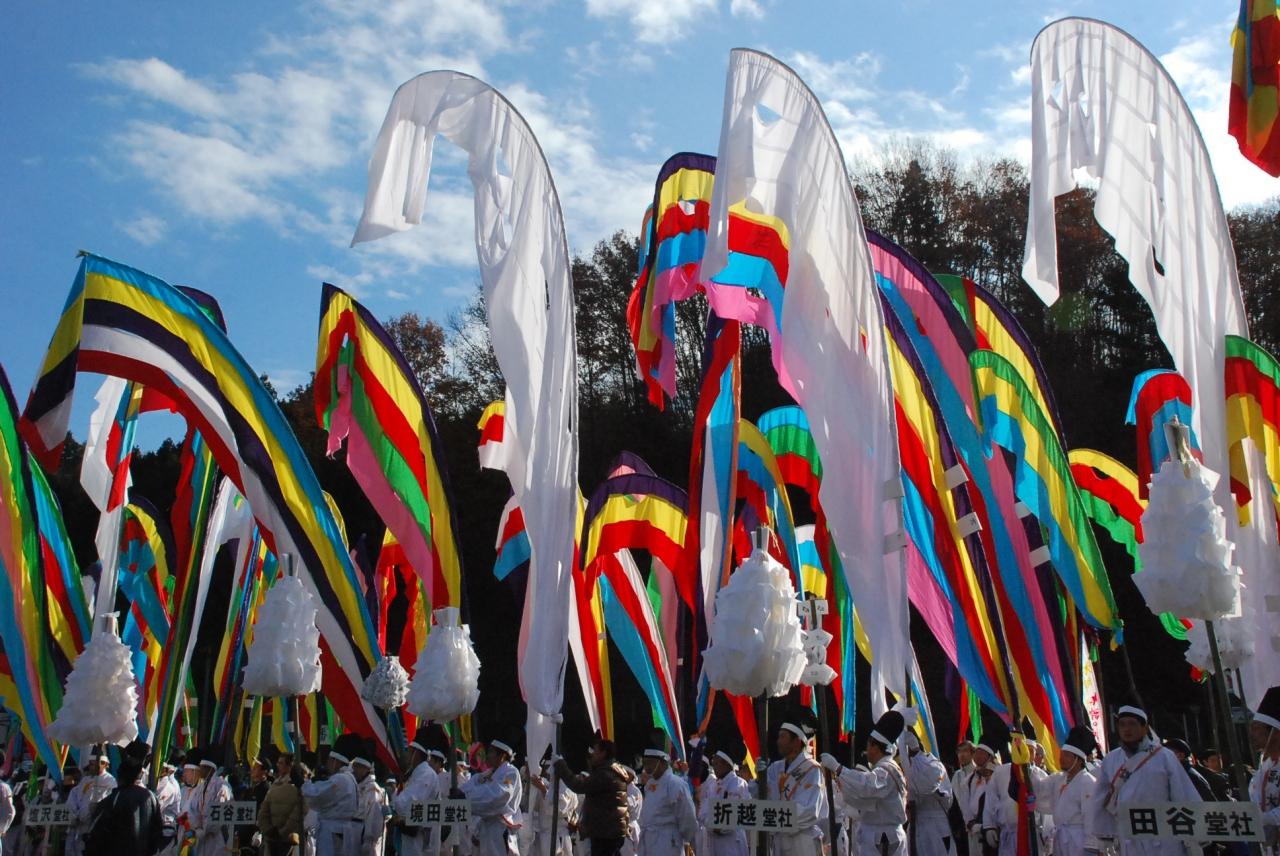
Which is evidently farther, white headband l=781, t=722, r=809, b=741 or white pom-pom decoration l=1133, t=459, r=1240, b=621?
white headband l=781, t=722, r=809, b=741

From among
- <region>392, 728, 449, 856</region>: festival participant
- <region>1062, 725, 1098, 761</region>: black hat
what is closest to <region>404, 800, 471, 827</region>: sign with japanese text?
<region>392, 728, 449, 856</region>: festival participant

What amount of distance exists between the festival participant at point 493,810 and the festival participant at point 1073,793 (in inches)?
228

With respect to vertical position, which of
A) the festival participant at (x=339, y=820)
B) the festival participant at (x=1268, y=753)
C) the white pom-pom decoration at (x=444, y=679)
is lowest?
the festival participant at (x=339, y=820)

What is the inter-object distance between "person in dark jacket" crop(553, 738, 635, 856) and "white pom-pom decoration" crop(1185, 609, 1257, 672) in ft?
16.5

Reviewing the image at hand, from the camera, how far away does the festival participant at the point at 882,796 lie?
11.4m

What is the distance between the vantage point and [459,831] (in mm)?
13773

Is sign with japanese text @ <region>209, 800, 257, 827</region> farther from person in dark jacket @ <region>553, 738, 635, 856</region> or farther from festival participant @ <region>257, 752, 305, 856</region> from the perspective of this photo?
person in dark jacket @ <region>553, 738, 635, 856</region>

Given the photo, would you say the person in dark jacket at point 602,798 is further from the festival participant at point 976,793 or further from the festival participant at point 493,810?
the festival participant at point 976,793

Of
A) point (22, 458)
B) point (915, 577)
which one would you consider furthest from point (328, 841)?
point (915, 577)

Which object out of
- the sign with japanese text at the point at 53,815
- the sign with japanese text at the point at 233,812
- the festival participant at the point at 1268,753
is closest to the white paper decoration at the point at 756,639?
the festival participant at the point at 1268,753

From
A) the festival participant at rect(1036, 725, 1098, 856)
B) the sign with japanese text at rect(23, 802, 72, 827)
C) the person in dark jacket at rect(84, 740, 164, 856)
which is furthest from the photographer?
the sign with japanese text at rect(23, 802, 72, 827)

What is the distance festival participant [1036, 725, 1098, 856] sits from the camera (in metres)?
12.0

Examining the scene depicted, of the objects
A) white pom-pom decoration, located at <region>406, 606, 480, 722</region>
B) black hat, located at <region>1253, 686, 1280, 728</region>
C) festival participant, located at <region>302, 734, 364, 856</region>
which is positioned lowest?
festival participant, located at <region>302, 734, 364, 856</region>

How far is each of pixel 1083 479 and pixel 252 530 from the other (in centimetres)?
1301
